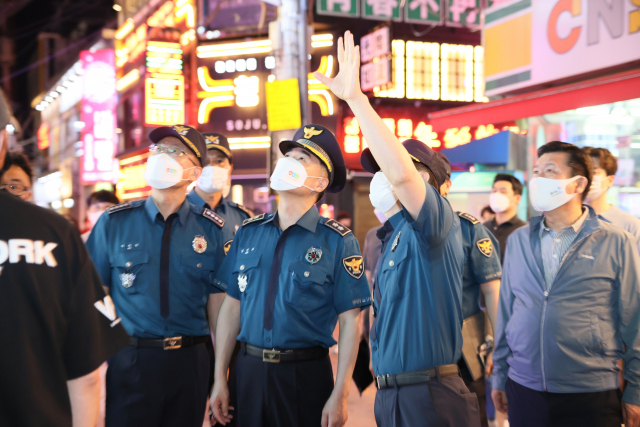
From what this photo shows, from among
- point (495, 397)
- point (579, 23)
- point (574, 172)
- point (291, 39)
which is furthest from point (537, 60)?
point (495, 397)

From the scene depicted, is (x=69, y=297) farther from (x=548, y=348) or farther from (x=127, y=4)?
(x=127, y=4)

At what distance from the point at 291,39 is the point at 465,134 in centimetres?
906

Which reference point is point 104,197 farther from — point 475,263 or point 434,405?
point 434,405

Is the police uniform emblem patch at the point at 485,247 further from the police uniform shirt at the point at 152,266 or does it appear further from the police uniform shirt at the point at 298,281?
the police uniform shirt at the point at 152,266

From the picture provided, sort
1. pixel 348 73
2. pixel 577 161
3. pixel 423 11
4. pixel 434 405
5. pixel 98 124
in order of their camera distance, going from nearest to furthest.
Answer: pixel 348 73, pixel 434 405, pixel 577 161, pixel 423 11, pixel 98 124

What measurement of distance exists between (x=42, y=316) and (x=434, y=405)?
5.82 feet

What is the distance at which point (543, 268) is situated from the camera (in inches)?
133

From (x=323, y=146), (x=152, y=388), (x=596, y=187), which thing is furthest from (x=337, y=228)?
(x=596, y=187)

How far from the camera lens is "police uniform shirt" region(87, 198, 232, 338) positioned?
3584 mm

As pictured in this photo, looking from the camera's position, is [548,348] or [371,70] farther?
[371,70]

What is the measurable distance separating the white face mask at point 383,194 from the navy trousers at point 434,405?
102 centimetres

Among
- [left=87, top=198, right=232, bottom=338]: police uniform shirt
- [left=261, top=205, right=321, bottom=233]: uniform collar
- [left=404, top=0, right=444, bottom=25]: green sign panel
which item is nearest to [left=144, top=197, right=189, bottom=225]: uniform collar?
[left=87, top=198, right=232, bottom=338]: police uniform shirt

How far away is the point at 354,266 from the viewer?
3.42 meters

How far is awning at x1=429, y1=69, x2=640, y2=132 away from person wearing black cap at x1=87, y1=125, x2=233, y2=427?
14.6 feet
